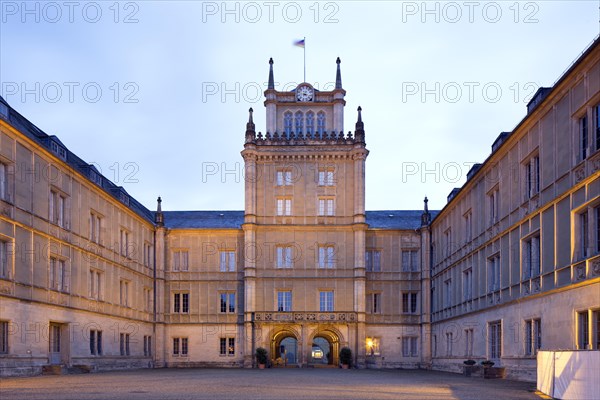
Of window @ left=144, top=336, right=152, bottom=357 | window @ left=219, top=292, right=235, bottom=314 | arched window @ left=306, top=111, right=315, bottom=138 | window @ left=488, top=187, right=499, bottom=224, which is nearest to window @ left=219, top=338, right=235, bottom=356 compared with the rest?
window @ left=219, top=292, right=235, bottom=314

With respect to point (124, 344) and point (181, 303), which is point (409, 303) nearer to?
point (181, 303)

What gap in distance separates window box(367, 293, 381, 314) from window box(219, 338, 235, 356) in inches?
503

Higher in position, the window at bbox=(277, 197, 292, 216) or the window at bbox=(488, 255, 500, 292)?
the window at bbox=(277, 197, 292, 216)

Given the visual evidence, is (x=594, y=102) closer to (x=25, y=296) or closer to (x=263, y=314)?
(x=25, y=296)

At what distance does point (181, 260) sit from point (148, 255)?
397 cm

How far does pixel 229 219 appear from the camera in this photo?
251 ft

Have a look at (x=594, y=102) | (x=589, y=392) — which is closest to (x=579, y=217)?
(x=594, y=102)

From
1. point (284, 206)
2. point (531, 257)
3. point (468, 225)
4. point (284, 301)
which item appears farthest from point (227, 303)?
point (531, 257)

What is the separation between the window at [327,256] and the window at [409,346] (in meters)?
9.60

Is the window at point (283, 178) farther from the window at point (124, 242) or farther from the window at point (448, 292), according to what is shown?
the window at point (448, 292)

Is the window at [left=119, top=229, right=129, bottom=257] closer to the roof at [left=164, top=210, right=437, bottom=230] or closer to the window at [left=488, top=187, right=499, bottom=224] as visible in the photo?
the roof at [left=164, top=210, right=437, bottom=230]

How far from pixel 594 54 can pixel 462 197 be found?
2482 centimetres

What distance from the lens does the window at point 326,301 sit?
2638 inches

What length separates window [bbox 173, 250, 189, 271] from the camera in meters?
69.2
